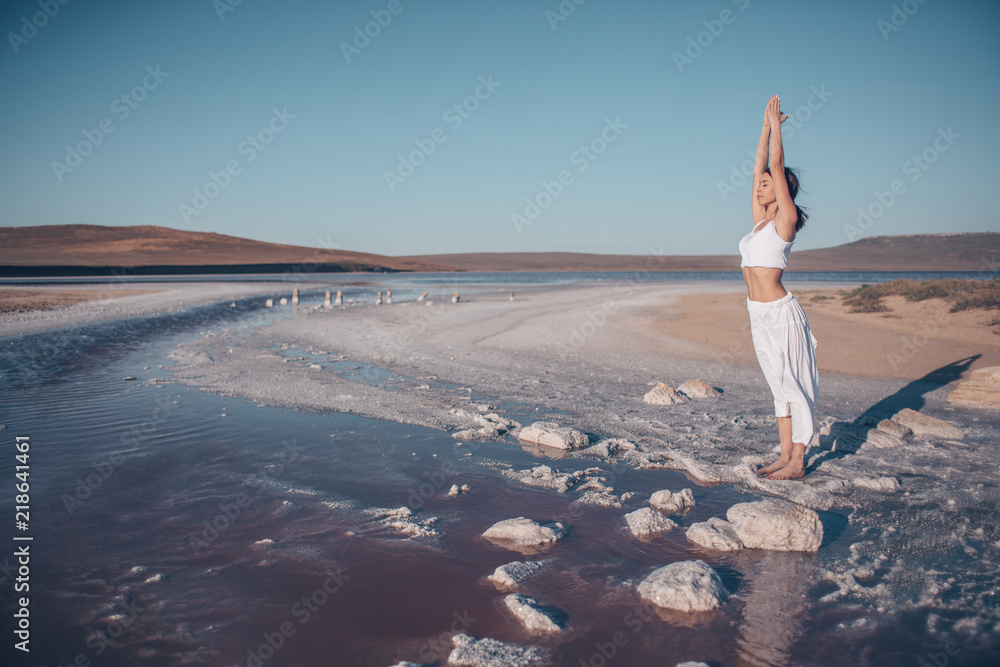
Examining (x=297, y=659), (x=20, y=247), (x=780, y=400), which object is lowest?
(x=297, y=659)

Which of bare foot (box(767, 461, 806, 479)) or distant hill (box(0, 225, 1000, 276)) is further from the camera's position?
distant hill (box(0, 225, 1000, 276))

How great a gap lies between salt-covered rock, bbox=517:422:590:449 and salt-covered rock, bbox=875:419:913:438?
9.53 ft

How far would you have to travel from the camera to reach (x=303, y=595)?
2.86 metres

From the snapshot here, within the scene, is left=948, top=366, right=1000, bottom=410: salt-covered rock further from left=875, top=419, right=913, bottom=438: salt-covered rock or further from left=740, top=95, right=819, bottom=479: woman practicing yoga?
left=740, top=95, right=819, bottom=479: woman practicing yoga

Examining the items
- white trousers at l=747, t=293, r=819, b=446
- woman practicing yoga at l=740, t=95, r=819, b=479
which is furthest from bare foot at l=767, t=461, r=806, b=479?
white trousers at l=747, t=293, r=819, b=446

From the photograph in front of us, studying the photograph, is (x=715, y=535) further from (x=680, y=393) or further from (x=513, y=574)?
(x=680, y=393)

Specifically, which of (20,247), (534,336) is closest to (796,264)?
(534,336)

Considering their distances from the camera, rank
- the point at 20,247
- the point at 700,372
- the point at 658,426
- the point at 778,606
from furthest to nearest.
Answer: the point at 20,247 → the point at 700,372 → the point at 658,426 → the point at 778,606

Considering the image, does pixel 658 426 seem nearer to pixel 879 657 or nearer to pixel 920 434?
pixel 920 434

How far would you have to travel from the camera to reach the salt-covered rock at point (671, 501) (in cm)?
382

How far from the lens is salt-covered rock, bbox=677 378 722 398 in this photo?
694 cm

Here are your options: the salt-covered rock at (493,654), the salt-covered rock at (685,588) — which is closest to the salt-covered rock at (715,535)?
the salt-covered rock at (685,588)

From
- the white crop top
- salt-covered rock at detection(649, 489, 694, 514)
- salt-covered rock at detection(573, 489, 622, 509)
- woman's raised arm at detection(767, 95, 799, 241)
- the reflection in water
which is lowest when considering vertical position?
the reflection in water

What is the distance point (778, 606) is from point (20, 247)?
11808 centimetres
